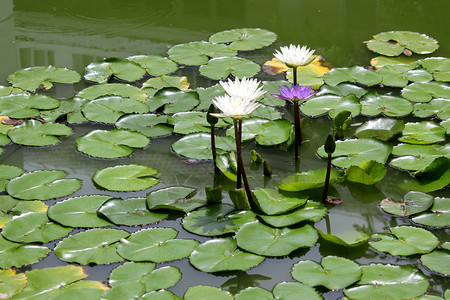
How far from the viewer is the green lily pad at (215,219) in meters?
2.68

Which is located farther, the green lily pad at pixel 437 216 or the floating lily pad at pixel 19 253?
the green lily pad at pixel 437 216

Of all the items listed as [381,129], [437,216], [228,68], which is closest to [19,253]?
[437,216]

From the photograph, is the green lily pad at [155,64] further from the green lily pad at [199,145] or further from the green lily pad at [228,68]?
the green lily pad at [199,145]

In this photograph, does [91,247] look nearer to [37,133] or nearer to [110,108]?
[37,133]

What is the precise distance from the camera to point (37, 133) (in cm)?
351

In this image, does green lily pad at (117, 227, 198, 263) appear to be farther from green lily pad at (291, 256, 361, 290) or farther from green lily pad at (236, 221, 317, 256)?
green lily pad at (291, 256, 361, 290)

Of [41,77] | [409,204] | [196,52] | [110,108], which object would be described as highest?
[196,52]

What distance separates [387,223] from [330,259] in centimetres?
46

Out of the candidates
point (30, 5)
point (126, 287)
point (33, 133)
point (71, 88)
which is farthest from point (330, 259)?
point (30, 5)

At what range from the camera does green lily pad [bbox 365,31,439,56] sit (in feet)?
14.8

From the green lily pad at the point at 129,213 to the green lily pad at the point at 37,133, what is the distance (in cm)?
83

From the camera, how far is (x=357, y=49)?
462cm

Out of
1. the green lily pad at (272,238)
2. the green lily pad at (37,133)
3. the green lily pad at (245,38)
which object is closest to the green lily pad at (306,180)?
the green lily pad at (272,238)

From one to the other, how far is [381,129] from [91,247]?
176cm
